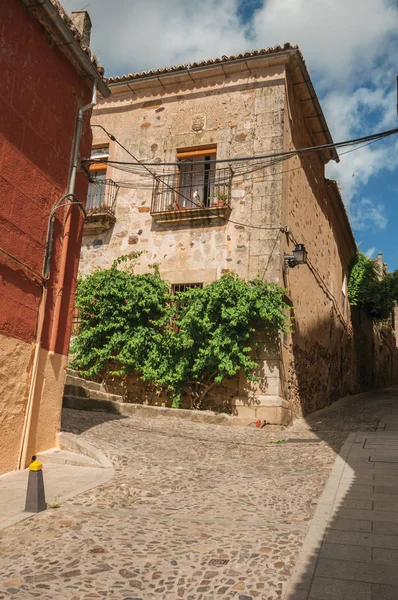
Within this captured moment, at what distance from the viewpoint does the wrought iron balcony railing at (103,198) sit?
12.3m

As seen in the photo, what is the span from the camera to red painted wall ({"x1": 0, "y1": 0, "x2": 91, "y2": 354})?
5.89 m

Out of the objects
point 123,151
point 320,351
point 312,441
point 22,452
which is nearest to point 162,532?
point 22,452

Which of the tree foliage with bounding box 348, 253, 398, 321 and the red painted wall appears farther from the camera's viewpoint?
the tree foliage with bounding box 348, 253, 398, 321

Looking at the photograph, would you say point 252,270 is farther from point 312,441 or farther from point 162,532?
point 162,532

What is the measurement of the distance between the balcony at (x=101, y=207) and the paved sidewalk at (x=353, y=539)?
26.1 ft

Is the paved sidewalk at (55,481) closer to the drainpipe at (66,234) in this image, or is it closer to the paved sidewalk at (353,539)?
the drainpipe at (66,234)

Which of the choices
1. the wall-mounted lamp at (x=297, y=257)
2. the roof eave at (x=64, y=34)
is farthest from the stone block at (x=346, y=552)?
the wall-mounted lamp at (x=297, y=257)

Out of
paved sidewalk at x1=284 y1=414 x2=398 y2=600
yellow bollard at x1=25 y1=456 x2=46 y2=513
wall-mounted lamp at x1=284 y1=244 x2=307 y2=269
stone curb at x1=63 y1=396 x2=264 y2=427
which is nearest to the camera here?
paved sidewalk at x1=284 y1=414 x2=398 y2=600

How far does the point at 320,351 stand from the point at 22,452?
1032 centimetres

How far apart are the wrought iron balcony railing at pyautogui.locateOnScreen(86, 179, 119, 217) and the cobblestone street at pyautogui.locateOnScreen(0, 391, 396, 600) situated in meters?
6.09

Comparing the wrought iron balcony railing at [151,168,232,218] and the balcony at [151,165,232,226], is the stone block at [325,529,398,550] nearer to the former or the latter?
the balcony at [151,165,232,226]

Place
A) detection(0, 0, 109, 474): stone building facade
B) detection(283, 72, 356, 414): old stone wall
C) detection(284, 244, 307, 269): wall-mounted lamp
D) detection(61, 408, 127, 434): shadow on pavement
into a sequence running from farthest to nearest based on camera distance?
detection(283, 72, 356, 414): old stone wall, detection(284, 244, 307, 269): wall-mounted lamp, detection(61, 408, 127, 434): shadow on pavement, detection(0, 0, 109, 474): stone building facade

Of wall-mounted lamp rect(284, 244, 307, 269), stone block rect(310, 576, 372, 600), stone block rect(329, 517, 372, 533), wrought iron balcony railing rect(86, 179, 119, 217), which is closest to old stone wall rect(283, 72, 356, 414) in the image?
wall-mounted lamp rect(284, 244, 307, 269)

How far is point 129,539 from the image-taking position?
3854 mm
